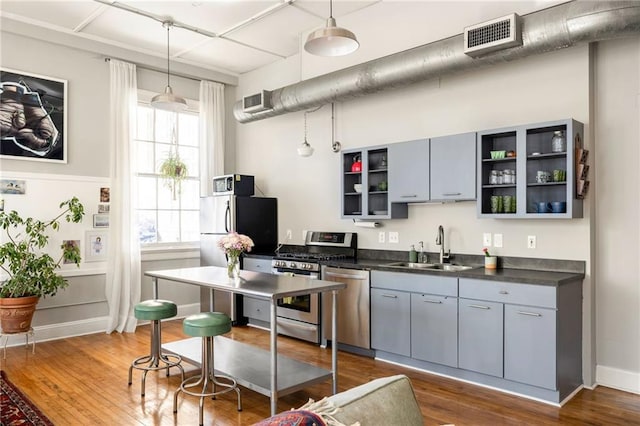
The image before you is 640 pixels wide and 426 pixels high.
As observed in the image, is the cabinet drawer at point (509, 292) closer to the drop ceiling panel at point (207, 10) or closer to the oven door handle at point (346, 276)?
the oven door handle at point (346, 276)

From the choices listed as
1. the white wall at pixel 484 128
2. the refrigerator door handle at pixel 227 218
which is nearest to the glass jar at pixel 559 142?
the white wall at pixel 484 128

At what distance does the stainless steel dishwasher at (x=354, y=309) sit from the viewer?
448cm

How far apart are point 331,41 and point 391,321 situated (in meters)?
2.45

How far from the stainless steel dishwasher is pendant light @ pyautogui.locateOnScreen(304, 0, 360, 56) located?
2068 millimetres

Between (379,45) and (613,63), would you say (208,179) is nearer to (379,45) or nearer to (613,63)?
(379,45)

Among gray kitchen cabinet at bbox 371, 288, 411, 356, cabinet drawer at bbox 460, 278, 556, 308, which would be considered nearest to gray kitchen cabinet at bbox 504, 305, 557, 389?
cabinet drawer at bbox 460, 278, 556, 308

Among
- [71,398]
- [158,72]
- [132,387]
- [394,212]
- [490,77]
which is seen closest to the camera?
[71,398]

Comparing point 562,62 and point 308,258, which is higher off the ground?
point 562,62

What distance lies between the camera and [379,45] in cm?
493

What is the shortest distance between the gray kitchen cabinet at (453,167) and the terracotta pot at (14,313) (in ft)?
13.1

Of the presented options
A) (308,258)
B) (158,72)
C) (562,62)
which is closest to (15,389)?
(308,258)

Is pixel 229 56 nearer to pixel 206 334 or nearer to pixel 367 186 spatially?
pixel 367 186

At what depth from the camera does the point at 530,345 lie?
11.2ft

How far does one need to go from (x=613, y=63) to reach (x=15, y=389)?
5301 millimetres
